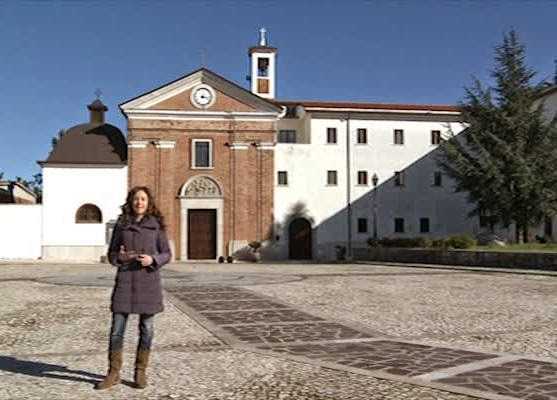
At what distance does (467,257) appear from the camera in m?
23.8

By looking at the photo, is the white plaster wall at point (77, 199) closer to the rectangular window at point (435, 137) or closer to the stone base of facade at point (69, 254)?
the stone base of facade at point (69, 254)

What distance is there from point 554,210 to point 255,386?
25.1 m

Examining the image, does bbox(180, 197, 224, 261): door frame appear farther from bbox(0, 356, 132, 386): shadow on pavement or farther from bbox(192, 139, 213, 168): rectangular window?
bbox(0, 356, 132, 386): shadow on pavement

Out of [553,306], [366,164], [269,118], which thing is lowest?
[553,306]

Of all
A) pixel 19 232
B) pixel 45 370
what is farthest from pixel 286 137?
pixel 45 370

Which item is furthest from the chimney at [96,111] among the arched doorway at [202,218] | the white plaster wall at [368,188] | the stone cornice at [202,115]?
the white plaster wall at [368,188]

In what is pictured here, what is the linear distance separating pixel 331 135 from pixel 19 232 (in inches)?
787

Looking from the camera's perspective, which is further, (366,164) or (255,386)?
(366,164)

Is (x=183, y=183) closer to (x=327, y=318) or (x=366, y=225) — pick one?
(x=366, y=225)

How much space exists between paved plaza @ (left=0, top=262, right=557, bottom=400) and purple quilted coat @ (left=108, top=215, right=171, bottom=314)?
75cm

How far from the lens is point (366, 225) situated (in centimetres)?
3759

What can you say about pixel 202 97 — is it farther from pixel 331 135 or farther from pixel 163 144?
pixel 331 135

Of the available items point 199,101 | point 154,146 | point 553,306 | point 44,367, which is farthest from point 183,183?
point 44,367

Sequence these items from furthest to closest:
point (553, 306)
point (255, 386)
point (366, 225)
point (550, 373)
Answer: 1. point (366, 225)
2. point (553, 306)
3. point (550, 373)
4. point (255, 386)
